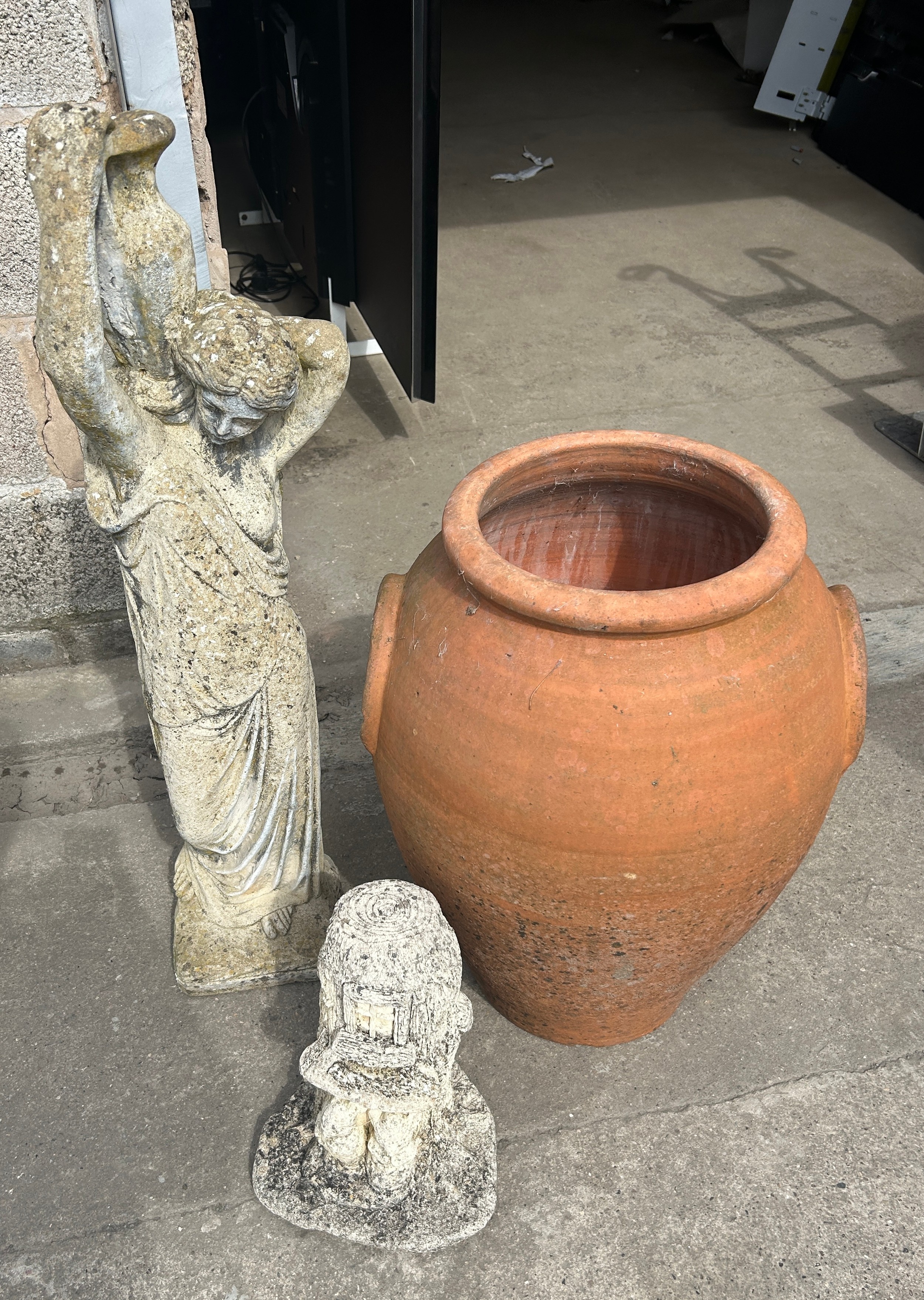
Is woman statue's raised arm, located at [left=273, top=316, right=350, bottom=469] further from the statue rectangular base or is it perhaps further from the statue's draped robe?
the statue rectangular base

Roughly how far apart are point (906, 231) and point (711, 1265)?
604 cm

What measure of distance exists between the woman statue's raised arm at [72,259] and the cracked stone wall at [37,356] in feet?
3.95

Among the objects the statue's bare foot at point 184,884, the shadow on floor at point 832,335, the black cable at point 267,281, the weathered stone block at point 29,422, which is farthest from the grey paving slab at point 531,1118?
the black cable at point 267,281

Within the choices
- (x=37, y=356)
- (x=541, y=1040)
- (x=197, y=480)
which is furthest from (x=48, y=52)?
(x=541, y=1040)

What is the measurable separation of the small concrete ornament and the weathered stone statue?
1.46ft

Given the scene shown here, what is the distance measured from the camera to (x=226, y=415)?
1856 millimetres

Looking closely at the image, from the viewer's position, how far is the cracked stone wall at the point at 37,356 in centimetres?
269

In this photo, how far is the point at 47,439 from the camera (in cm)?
319

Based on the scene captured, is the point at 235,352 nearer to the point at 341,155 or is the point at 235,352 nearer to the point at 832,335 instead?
the point at 341,155

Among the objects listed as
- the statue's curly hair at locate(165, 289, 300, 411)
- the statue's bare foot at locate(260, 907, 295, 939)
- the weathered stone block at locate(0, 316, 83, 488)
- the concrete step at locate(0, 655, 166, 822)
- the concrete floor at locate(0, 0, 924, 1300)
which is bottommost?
the concrete step at locate(0, 655, 166, 822)

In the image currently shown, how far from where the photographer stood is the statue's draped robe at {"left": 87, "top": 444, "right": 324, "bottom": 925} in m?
1.99

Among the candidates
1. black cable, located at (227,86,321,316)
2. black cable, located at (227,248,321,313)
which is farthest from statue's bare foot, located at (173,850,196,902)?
black cable, located at (227,248,321,313)

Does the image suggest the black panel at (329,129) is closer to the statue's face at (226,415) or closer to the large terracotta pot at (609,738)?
the large terracotta pot at (609,738)

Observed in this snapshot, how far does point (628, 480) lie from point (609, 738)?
0.80 metres
